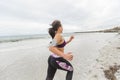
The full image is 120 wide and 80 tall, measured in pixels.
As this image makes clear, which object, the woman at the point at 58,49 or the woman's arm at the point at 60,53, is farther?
the woman at the point at 58,49

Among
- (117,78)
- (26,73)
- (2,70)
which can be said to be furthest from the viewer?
(2,70)

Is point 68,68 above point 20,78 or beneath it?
above

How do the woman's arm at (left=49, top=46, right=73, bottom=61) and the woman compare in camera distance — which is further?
the woman

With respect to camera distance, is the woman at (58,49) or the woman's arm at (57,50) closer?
the woman's arm at (57,50)

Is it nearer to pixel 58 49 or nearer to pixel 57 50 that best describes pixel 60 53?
pixel 57 50

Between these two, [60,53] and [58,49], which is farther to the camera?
[58,49]

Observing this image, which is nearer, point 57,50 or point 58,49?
point 57,50

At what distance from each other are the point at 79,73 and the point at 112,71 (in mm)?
1416

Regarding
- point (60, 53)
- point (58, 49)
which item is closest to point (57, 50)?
point (60, 53)

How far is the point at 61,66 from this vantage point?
16.3 feet

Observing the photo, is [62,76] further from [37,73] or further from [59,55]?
[59,55]

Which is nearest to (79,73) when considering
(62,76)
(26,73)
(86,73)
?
(86,73)

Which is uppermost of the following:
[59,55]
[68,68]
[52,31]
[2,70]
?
[52,31]

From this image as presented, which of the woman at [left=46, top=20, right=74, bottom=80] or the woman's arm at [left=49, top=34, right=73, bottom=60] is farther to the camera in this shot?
the woman at [left=46, top=20, right=74, bottom=80]
